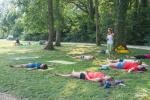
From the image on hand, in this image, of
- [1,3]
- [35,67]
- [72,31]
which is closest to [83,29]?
[72,31]

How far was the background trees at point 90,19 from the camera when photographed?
36.6 metres

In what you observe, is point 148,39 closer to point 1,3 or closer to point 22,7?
point 22,7

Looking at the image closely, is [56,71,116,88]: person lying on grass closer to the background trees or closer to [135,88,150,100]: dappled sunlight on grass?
[135,88,150,100]: dappled sunlight on grass

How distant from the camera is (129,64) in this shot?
666 inches

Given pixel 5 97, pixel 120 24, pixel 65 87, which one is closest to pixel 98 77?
pixel 65 87

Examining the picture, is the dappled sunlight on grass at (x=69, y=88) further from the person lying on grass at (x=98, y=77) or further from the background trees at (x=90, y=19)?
the background trees at (x=90, y=19)

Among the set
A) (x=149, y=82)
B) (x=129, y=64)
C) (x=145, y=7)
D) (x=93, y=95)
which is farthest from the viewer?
(x=145, y=7)

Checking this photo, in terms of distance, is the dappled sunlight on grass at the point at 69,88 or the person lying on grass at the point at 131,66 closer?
the dappled sunlight on grass at the point at 69,88

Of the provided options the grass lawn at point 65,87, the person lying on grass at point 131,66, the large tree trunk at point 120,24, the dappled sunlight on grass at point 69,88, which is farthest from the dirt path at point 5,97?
the large tree trunk at point 120,24

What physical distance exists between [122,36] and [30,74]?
1529 centimetres

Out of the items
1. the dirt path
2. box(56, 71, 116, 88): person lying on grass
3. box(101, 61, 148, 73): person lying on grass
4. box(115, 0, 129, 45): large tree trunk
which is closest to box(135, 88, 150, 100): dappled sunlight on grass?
box(56, 71, 116, 88): person lying on grass

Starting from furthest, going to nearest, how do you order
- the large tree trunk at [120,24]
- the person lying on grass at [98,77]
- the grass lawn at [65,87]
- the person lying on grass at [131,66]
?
the large tree trunk at [120,24] → the person lying on grass at [131,66] → the person lying on grass at [98,77] → the grass lawn at [65,87]

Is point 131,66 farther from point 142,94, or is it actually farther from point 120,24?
point 120,24

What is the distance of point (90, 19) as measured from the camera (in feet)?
170
